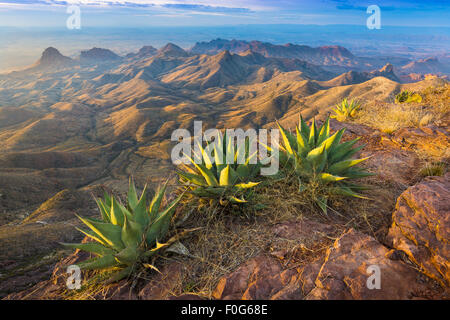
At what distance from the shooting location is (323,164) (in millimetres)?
3105

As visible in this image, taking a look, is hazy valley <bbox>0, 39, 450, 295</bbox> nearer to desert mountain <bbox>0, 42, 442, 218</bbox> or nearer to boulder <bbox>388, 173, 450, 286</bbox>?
desert mountain <bbox>0, 42, 442, 218</bbox>

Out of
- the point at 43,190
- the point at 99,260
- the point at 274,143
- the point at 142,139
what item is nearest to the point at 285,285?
the point at 99,260

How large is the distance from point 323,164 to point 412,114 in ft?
14.7

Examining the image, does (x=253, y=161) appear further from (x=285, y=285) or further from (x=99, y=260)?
(x=99, y=260)

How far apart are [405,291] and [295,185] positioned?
161 cm

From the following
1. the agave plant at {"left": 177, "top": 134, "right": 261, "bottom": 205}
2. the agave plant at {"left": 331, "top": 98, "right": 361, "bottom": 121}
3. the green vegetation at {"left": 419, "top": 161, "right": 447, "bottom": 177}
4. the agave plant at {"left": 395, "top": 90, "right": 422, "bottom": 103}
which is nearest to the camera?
the agave plant at {"left": 177, "top": 134, "right": 261, "bottom": 205}

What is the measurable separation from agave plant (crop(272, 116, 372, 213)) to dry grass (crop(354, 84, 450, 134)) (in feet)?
9.69

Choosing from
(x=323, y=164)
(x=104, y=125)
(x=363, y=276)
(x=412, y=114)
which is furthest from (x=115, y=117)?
(x=363, y=276)

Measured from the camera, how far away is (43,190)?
32219 mm

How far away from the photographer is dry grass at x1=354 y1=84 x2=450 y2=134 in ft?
17.8

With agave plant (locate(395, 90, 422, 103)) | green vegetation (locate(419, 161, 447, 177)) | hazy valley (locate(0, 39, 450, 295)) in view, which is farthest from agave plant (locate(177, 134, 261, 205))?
agave plant (locate(395, 90, 422, 103))

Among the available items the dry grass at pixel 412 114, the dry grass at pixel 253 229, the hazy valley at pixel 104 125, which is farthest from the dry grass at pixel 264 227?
the dry grass at pixel 412 114

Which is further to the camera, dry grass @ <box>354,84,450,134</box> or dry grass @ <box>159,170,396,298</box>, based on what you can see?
dry grass @ <box>354,84,450,134</box>

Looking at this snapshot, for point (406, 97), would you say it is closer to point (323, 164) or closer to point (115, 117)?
point (323, 164)
